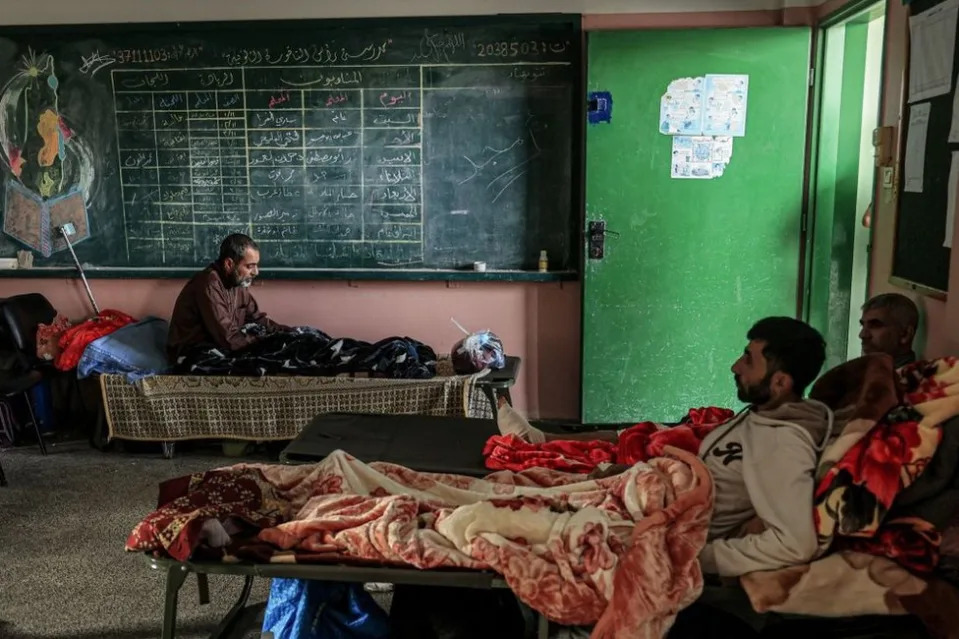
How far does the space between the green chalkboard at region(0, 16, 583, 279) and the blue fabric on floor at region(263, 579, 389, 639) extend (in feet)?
7.92

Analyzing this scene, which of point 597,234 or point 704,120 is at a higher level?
point 704,120

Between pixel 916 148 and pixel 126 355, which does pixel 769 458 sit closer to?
pixel 916 148

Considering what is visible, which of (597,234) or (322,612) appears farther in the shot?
(597,234)

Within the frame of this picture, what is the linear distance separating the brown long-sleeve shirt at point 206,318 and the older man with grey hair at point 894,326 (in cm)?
280

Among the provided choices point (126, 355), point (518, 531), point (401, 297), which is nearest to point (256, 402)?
point (126, 355)

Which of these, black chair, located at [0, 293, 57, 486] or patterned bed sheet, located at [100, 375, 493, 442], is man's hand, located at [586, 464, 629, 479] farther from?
black chair, located at [0, 293, 57, 486]

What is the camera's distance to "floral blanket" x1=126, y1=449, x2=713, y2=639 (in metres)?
1.85

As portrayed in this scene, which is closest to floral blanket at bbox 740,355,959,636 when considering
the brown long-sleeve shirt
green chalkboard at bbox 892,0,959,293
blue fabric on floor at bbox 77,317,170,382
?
green chalkboard at bbox 892,0,959,293

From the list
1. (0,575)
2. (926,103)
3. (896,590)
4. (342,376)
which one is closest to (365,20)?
(342,376)

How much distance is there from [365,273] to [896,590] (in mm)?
3147

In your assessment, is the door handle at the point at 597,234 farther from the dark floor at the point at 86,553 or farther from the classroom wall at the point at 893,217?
the dark floor at the point at 86,553

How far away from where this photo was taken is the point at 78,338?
419 centimetres

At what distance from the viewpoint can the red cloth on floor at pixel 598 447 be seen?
Result: 8.05 feet

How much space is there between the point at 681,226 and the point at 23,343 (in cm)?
338
